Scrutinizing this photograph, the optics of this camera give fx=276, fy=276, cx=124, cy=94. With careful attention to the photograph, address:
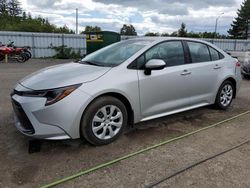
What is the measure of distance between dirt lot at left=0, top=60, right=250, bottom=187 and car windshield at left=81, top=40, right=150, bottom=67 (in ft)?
3.79

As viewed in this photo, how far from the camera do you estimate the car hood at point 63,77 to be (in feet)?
11.6

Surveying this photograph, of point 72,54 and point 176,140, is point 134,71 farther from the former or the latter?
point 72,54

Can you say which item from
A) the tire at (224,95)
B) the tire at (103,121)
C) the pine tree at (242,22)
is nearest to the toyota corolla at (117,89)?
the tire at (103,121)

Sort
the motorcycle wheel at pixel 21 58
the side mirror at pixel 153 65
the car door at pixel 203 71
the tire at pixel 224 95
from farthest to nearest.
→ the motorcycle wheel at pixel 21 58 < the tire at pixel 224 95 < the car door at pixel 203 71 < the side mirror at pixel 153 65

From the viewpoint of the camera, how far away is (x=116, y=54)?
448cm

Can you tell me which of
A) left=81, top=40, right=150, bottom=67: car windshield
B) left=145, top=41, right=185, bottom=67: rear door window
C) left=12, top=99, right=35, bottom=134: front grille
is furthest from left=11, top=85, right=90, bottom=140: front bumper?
left=145, top=41, right=185, bottom=67: rear door window

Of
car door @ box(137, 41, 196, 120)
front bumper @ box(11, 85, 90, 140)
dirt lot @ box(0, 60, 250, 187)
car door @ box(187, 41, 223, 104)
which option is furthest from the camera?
car door @ box(187, 41, 223, 104)

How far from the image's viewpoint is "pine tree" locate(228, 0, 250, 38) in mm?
75125

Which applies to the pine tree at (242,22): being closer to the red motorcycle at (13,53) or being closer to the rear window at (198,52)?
the red motorcycle at (13,53)

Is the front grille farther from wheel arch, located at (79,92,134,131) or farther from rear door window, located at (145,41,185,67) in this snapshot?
rear door window, located at (145,41,185,67)

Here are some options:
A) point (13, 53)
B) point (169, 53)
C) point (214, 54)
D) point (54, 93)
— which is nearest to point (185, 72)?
point (169, 53)

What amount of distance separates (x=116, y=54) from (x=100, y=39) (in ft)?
43.9

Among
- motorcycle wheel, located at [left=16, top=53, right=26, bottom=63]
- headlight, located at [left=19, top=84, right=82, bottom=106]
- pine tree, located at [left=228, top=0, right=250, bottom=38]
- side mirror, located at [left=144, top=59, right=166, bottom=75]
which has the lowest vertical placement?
motorcycle wheel, located at [left=16, top=53, right=26, bottom=63]

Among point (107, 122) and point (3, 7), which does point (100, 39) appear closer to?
point (107, 122)
